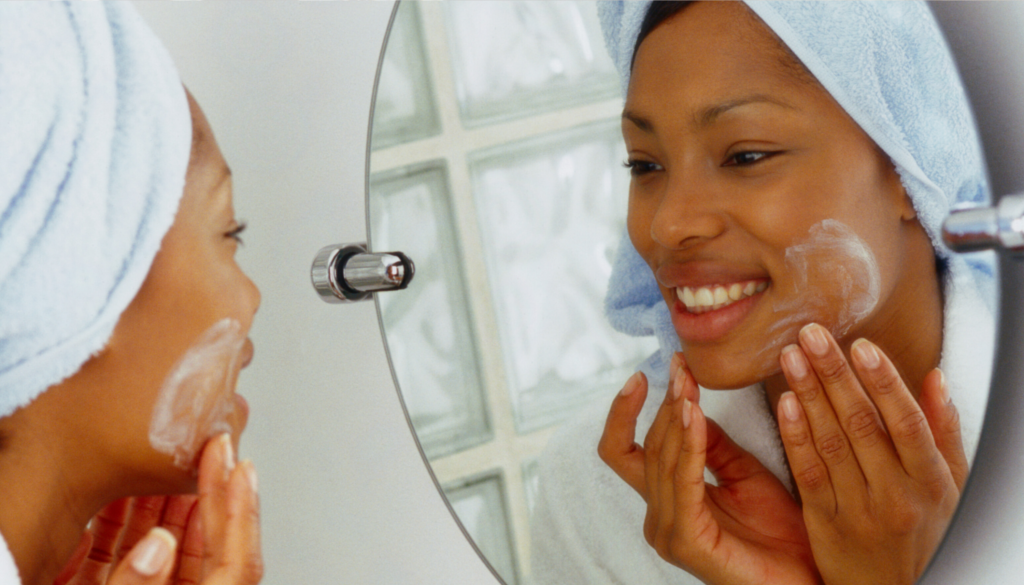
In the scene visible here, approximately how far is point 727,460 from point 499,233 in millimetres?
204

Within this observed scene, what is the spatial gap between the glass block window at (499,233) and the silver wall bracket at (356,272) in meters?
0.01

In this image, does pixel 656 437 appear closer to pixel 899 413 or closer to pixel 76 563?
pixel 899 413

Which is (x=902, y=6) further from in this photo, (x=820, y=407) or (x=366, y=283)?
(x=366, y=283)

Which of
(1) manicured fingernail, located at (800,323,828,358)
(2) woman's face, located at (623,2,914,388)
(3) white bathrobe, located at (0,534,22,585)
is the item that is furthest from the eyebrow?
(3) white bathrobe, located at (0,534,22,585)

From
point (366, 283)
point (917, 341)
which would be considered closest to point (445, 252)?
point (366, 283)

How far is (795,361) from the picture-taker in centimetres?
39

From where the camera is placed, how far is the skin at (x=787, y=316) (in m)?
0.37

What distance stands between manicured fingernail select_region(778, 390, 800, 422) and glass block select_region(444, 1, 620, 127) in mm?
192

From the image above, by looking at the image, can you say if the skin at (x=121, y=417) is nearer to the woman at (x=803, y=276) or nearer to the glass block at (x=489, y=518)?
the glass block at (x=489, y=518)

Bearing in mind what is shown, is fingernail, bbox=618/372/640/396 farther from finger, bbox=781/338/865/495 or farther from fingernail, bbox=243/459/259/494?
fingernail, bbox=243/459/259/494

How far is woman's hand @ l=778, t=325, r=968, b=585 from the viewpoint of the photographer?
14.9 inches

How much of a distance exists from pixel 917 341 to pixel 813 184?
0.31ft

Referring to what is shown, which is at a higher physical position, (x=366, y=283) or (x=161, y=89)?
(x=161, y=89)

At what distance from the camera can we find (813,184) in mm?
372
